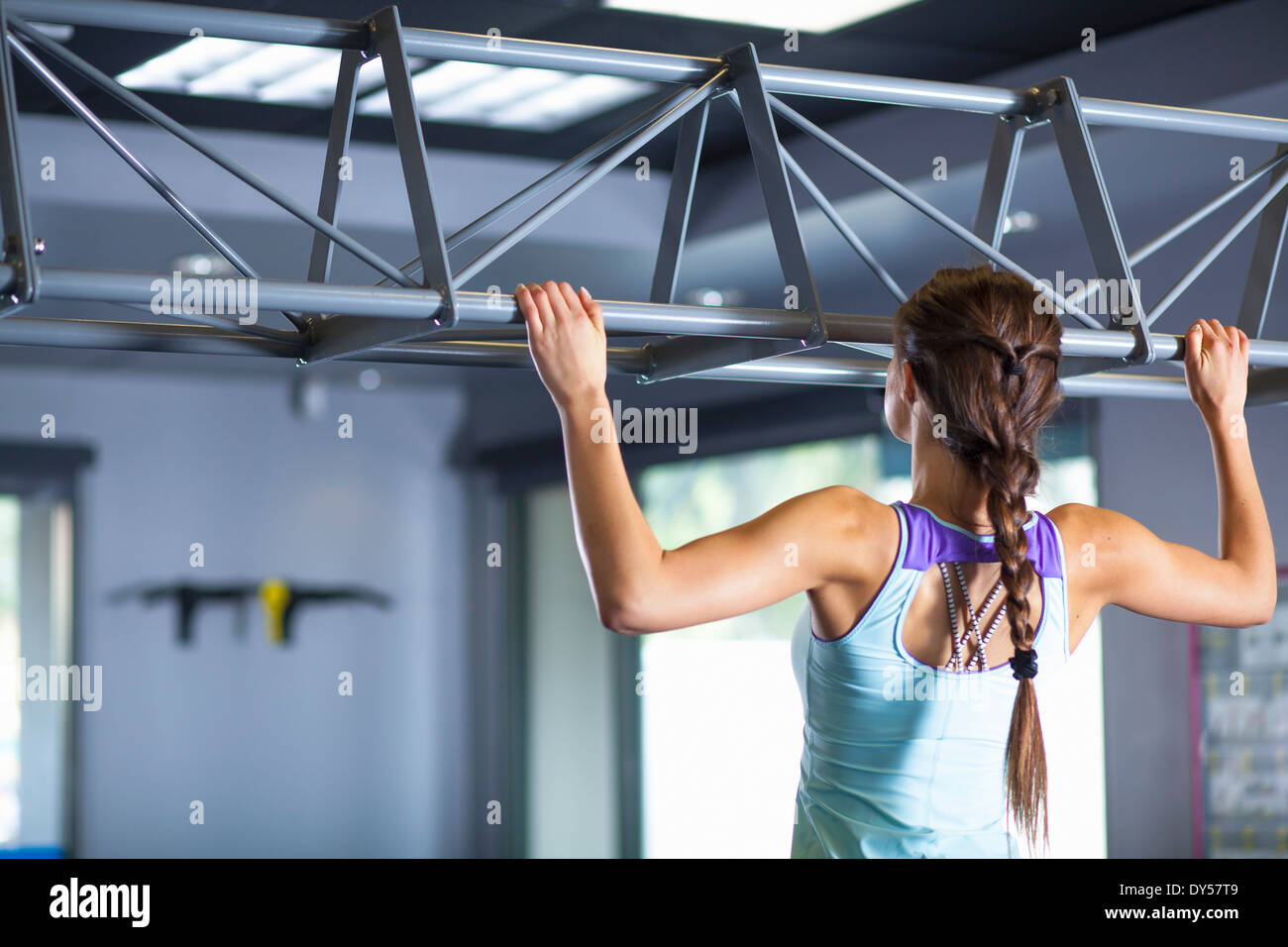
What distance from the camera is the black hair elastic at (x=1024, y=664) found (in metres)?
1.36

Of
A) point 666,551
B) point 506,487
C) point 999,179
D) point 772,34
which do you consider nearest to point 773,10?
point 772,34

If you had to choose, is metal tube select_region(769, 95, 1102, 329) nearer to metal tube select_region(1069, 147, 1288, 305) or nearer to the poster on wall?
metal tube select_region(1069, 147, 1288, 305)

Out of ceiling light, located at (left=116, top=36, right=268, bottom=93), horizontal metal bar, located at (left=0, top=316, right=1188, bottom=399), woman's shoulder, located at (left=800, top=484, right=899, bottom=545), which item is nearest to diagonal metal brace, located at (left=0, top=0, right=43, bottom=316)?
horizontal metal bar, located at (left=0, top=316, right=1188, bottom=399)

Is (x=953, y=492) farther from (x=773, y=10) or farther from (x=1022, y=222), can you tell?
(x=1022, y=222)

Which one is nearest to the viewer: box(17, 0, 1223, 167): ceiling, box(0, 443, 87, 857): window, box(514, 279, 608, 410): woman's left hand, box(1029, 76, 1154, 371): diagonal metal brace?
box(514, 279, 608, 410): woman's left hand

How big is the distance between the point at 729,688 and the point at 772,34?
9.41 ft

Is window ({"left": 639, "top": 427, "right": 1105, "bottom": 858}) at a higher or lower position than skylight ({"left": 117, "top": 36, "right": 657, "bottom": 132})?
lower

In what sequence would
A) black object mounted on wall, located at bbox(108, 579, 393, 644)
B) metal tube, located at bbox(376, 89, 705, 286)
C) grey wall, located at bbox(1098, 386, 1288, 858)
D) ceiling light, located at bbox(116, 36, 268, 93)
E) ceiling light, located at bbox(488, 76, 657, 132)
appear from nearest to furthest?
metal tube, located at bbox(376, 89, 705, 286) < ceiling light, located at bbox(116, 36, 268, 93) < ceiling light, located at bbox(488, 76, 657, 132) < grey wall, located at bbox(1098, 386, 1288, 858) < black object mounted on wall, located at bbox(108, 579, 393, 644)

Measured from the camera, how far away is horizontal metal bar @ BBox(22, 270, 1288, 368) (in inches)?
52.9

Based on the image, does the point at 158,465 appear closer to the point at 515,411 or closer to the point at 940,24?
the point at 515,411

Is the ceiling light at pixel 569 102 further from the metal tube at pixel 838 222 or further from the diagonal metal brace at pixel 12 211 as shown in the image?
the diagonal metal brace at pixel 12 211

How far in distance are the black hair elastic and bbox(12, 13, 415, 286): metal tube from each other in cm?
70

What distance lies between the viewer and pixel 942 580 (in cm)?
136
